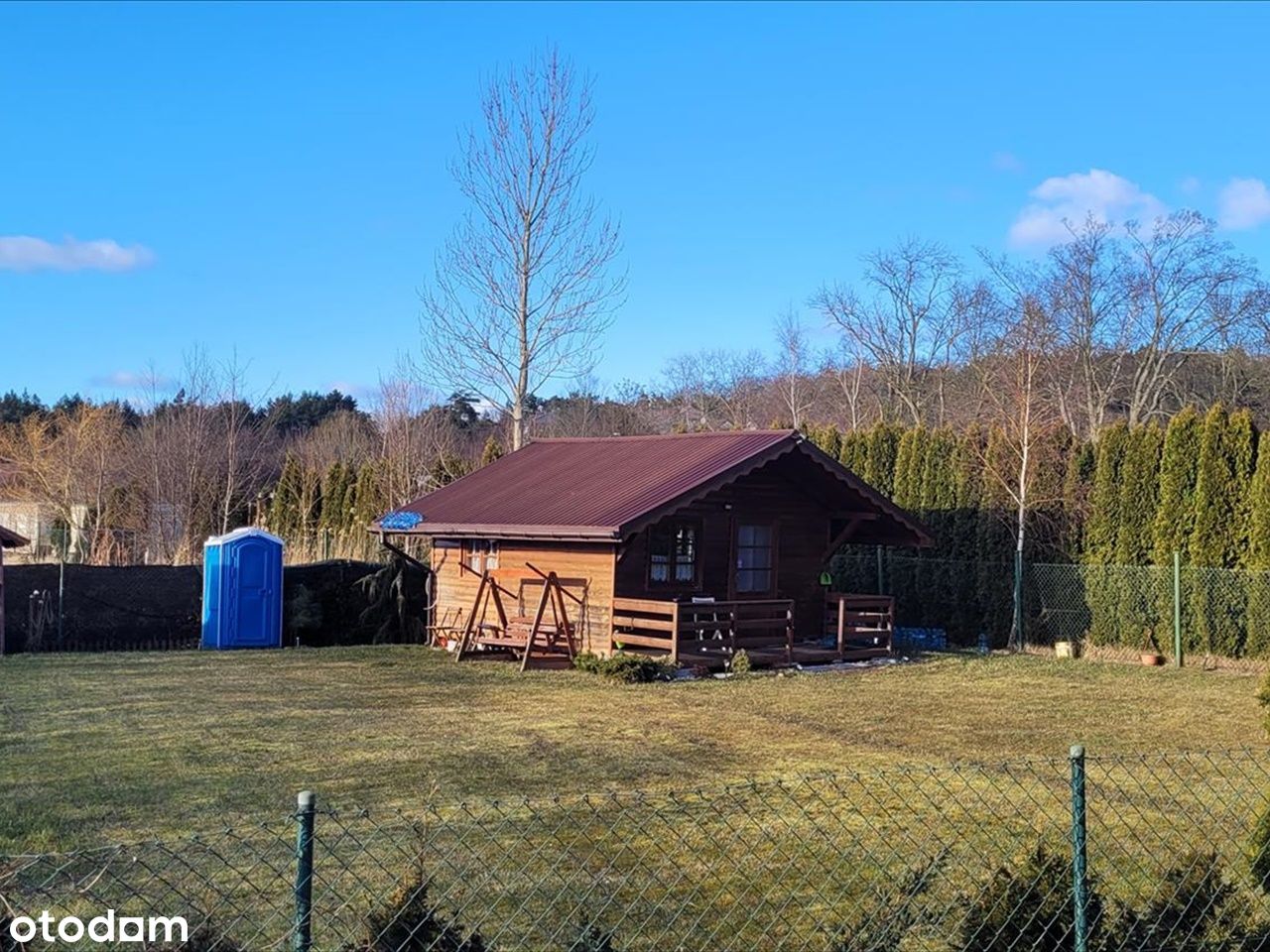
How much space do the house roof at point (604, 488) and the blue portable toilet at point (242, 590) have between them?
6.40ft

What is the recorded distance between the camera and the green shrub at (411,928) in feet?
12.9

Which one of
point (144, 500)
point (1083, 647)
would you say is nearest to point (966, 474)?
point (1083, 647)

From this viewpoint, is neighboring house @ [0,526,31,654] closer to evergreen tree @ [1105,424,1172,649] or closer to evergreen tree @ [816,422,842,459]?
evergreen tree @ [816,422,842,459]

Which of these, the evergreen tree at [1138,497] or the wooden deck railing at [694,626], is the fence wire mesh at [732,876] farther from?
the evergreen tree at [1138,497]

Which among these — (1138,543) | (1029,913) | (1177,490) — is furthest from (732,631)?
(1029,913)

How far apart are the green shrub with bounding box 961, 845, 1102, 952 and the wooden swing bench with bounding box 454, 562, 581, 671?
493 inches

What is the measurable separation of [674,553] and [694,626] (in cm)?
224

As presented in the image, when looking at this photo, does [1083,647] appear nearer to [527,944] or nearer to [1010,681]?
[1010,681]

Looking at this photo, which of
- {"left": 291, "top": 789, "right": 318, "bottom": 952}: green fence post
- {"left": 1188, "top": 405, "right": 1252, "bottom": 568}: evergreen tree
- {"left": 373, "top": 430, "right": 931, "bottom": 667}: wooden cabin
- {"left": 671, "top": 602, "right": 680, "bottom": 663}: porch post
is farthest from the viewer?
{"left": 1188, "top": 405, "right": 1252, "bottom": 568}: evergreen tree

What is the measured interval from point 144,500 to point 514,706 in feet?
70.5

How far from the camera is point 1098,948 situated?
464 cm

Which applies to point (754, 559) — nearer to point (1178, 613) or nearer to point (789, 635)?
point (789, 635)

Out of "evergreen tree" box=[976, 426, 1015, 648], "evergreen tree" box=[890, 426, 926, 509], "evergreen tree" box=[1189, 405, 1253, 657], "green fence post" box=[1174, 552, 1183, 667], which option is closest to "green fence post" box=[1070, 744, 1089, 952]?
"green fence post" box=[1174, 552, 1183, 667]

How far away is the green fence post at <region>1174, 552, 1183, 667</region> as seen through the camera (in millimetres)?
18672
